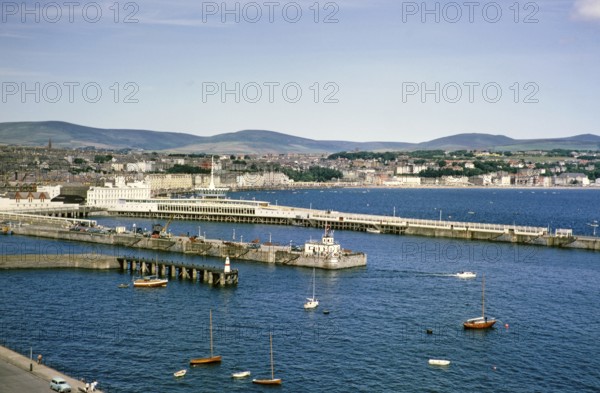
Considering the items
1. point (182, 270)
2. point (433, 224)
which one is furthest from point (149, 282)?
point (433, 224)

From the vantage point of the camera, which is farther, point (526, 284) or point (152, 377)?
point (526, 284)

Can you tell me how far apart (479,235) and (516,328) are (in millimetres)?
38904

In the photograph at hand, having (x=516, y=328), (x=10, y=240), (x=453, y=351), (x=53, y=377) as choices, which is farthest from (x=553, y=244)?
(x=53, y=377)

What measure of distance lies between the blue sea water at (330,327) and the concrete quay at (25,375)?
153 cm

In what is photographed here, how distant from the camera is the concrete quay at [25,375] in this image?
27234mm

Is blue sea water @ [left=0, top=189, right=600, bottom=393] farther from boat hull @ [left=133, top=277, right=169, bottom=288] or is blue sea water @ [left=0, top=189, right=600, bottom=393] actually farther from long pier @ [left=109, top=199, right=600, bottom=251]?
long pier @ [left=109, top=199, right=600, bottom=251]

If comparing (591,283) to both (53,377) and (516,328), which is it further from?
(53,377)

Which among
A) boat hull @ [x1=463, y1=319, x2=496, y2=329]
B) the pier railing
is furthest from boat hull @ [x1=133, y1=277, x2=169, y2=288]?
the pier railing

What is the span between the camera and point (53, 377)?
28.2 m

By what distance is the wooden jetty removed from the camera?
49938 mm

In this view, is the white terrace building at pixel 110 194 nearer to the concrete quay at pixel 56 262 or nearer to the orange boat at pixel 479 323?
the concrete quay at pixel 56 262

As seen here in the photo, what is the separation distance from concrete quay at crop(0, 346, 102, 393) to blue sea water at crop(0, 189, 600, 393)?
153cm

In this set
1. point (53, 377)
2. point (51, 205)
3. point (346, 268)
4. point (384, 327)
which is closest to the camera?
point (53, 377)

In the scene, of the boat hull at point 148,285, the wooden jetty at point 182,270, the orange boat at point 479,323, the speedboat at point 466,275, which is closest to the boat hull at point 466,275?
the speedboat at point 466,275
